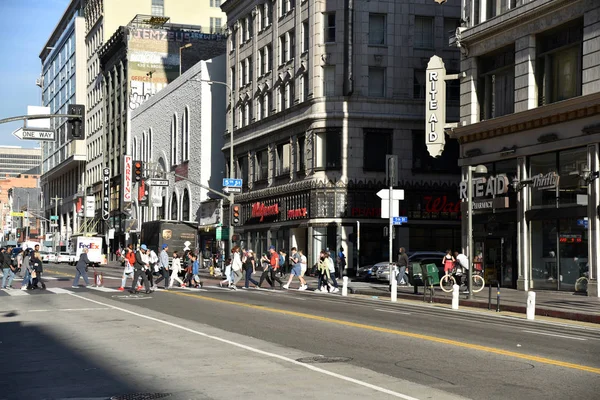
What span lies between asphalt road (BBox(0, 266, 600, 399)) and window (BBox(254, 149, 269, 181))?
36815mm

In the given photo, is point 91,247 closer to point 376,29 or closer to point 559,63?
point 376,29

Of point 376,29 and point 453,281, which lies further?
point 376,29

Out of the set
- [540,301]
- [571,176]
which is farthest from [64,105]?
[540,301]

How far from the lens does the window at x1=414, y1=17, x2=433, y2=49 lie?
55188 mm

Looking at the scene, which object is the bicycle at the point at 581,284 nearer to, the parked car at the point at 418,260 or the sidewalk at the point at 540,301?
the sidewalk at the point at 540,301

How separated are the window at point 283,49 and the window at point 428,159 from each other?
416 inches

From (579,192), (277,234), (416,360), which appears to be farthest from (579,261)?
(277,234)

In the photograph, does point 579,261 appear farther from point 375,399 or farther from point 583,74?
Result: point 375,399

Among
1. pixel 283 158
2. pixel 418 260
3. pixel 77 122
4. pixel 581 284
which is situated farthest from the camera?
pixel 283 158

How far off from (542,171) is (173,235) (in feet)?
95.7

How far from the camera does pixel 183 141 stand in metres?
80.6

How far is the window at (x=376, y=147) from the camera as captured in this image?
178 feet

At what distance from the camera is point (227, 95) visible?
2741 inches

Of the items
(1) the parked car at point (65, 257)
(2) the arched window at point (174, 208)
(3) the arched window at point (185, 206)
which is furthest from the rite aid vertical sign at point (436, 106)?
(1) the parked car at point (65, 257)
